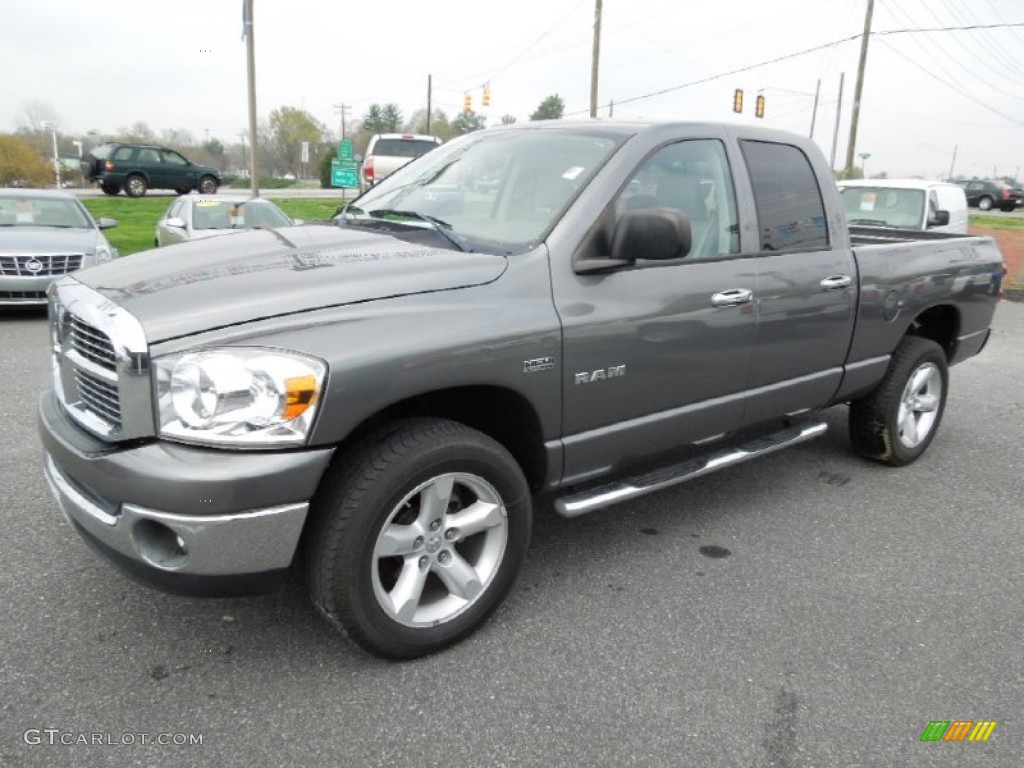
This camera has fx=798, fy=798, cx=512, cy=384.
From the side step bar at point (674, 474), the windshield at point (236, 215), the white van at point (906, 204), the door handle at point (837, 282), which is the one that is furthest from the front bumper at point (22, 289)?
the white van at point (906, 204)

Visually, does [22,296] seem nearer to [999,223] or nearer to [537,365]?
[537,365]

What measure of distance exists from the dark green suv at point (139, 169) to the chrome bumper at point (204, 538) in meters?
26.9

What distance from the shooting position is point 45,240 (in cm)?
858

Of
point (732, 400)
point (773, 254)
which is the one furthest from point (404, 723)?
point (773, 254)

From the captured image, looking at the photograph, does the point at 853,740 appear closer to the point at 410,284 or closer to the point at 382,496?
the point at 382,496

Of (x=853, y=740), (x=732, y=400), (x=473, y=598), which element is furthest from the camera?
(x=732, y=400)

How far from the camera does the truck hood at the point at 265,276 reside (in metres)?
2.34

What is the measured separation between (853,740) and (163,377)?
7.46ft

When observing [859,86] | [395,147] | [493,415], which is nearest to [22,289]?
[493,415]

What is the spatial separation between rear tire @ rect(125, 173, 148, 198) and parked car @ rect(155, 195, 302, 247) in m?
16.5

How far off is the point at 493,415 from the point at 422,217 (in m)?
0.96

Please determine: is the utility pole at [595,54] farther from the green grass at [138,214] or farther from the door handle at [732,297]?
the door handle at [732,297]

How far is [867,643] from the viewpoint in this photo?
289 cm

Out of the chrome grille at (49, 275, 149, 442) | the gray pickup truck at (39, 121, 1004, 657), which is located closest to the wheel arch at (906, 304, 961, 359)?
the gray pickup truck at (39, 121, 1004, 657)
